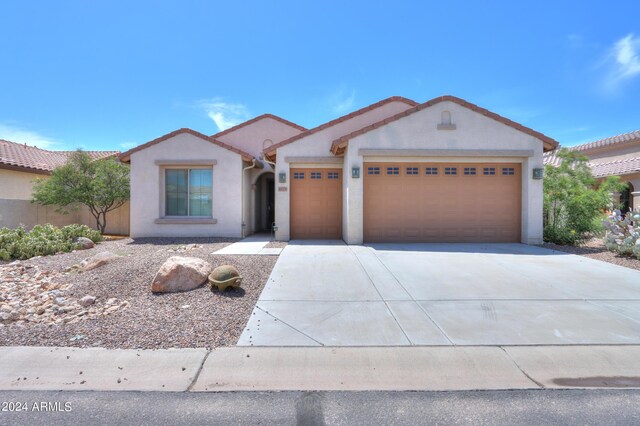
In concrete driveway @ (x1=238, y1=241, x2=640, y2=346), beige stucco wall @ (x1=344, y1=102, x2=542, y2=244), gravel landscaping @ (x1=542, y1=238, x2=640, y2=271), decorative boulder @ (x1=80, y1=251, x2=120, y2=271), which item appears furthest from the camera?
beige stucco wall @ (x1=344, y1=102, x2=542, y2=244)

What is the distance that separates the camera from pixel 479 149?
11141 millimetres

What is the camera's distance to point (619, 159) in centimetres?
2152

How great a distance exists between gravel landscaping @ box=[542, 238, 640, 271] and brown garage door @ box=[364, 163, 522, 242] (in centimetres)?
209

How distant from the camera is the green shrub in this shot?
9.20 m

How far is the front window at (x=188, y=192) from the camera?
501 inches

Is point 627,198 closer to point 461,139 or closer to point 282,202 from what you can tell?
point 461,139

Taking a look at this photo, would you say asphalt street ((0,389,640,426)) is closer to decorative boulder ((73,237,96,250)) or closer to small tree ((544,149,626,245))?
decorative boulder ((73,237,96,250))

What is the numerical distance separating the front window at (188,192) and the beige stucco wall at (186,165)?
0.32 m

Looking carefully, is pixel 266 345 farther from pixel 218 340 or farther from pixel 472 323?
pixel 472 323

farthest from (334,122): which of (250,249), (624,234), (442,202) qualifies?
(624,234)

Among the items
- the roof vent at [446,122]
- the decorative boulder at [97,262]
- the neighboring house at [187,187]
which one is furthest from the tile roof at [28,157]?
the roof vent at [446,122]

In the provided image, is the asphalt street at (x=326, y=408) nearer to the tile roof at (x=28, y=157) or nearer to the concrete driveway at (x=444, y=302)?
the concrete driveway at (x=444, y=302)

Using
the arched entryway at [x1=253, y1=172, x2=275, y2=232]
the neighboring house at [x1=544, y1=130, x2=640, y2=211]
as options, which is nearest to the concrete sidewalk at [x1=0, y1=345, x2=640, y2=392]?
the arched entryway at [x1=253, y1=172, x2=275, y2=232]

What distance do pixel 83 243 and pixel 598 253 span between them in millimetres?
15787
